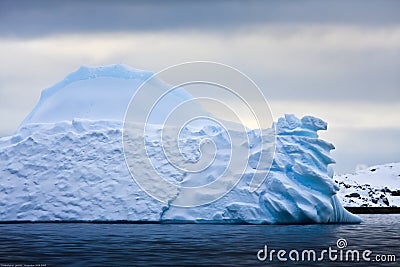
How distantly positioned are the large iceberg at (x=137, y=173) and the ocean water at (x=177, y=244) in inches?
64.1

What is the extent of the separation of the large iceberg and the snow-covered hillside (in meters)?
28.3

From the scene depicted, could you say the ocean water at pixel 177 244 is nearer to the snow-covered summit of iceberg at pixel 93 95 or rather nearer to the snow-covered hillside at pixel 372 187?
the snow-covered summit of iceberg at pixel 93 95

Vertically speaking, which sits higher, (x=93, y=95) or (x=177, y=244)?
(x=93, y=95)

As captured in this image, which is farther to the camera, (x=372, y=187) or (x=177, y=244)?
(x=372, y=187)

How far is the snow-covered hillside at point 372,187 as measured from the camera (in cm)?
5625

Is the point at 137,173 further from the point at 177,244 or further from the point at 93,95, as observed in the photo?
the point at 177,244

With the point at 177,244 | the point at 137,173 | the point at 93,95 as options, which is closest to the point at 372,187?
the point at 93,95

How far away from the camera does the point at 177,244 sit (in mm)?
16859

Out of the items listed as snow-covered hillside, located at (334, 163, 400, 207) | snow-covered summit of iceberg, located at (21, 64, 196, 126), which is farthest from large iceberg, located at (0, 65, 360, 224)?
snow-covered hillside, located at (334, 163, 400, 207)

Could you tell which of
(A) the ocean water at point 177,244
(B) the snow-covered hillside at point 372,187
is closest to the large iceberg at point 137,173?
(A) the ocean water at point 177,244

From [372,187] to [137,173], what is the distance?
156 ft

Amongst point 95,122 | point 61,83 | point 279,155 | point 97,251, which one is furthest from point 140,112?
point 97,251

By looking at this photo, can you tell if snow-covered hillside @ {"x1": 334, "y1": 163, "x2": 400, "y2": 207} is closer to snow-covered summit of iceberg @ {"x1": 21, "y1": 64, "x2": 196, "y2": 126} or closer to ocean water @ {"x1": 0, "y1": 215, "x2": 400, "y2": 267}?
snow-covered summit of iceberg @ {"x1": 21, "y1": 64, "x2": 196, "y2": 126}

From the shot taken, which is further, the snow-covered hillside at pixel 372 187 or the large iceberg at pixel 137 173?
the snow-covered hillside at pixel 372 187
